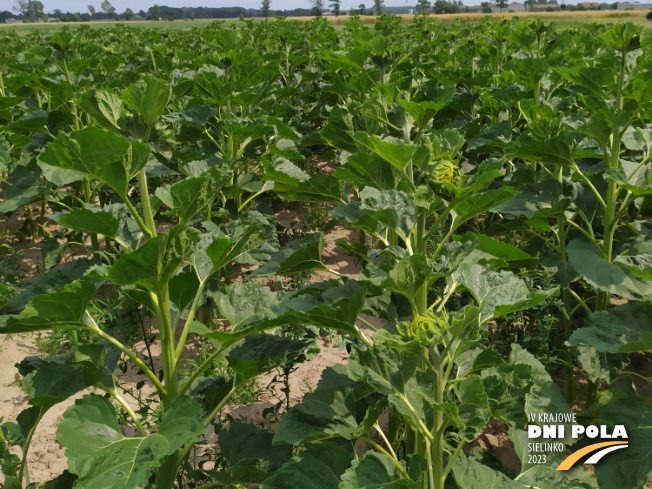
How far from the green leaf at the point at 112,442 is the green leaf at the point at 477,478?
83 cm

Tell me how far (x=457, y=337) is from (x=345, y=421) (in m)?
0.51

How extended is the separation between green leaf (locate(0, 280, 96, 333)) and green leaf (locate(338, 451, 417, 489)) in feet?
3.22

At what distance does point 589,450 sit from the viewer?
2.18 metres

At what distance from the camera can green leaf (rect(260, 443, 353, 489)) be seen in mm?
1823

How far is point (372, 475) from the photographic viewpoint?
1744 millimetres

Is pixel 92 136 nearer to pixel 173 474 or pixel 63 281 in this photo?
pixel 63 281

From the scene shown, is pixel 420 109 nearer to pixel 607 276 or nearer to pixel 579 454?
pixel 607 276

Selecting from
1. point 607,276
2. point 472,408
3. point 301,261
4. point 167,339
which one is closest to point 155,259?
point 167,339

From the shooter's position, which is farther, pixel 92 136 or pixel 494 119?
pixel 494 119

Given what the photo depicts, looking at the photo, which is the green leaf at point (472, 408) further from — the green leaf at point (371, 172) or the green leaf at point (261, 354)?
the green leaf at point (371, 172)

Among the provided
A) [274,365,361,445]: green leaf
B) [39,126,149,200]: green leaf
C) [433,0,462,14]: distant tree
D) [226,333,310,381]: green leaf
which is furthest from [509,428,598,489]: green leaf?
[433,0,462,14]: distant tree

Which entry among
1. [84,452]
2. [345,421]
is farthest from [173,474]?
[345,421]

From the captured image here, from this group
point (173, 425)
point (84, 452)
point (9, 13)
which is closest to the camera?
point (84, 452)

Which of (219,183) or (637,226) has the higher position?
(219,183)
